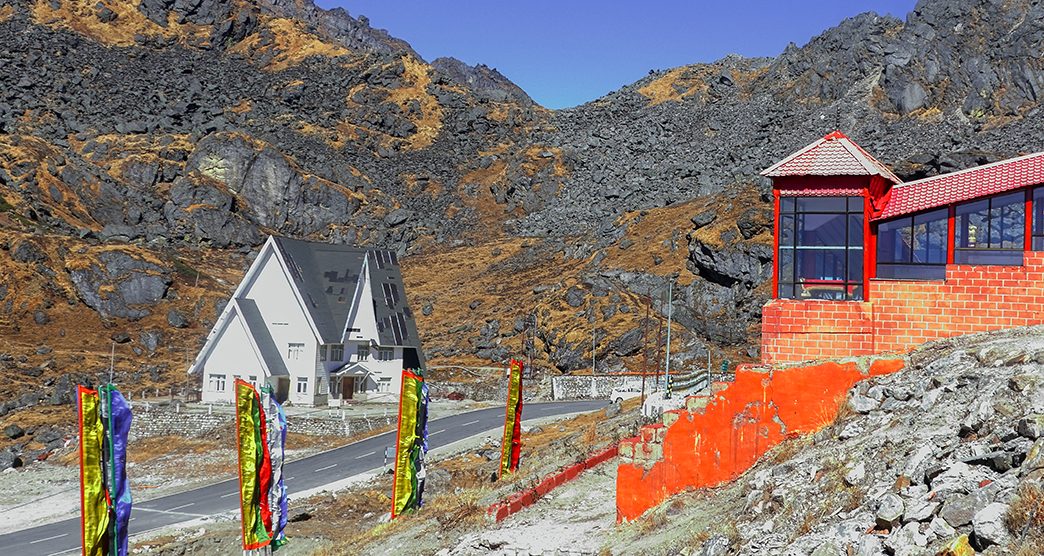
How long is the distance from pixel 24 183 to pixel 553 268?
1809 inches

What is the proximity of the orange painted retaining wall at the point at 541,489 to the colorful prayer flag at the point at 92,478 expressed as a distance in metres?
6.80

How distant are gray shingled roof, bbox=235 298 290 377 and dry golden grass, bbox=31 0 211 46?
9371 cm

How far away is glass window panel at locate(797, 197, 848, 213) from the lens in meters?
18.0

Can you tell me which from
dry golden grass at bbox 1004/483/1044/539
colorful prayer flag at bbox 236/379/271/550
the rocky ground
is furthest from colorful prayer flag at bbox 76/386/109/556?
the rocky ground

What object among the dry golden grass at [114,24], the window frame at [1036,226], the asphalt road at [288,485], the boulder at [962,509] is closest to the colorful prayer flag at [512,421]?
the asphalt road at [288,485]

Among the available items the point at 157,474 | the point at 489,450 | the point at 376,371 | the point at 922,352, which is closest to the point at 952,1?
the point at 376,371

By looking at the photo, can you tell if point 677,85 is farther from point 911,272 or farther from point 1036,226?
point 1036,226

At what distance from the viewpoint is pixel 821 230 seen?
1812cm

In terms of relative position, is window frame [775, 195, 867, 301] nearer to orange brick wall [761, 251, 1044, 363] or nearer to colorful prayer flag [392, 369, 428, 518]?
orange brick wall [761, 251, 1044, 363]

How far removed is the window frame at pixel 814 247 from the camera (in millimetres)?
17766

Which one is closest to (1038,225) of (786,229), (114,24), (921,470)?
(786,229)

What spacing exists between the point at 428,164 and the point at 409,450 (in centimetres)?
10053

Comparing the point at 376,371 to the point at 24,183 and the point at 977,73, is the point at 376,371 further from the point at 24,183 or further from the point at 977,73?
the point at 977,73

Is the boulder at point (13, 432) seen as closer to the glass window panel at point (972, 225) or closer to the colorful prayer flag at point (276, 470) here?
the colorful prayer flag at point (276, 470)
